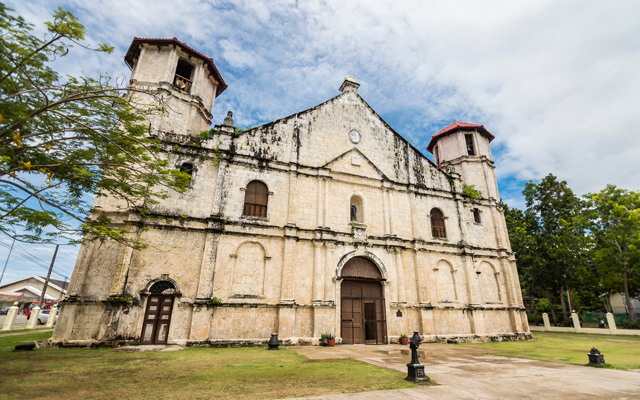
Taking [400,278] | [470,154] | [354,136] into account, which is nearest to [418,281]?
[400,278]

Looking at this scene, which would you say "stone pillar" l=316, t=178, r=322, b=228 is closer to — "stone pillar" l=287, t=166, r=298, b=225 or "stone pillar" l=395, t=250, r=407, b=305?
"stone pillar" l=287, t=166, r=298, b=225

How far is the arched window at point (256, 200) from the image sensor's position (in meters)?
14.5

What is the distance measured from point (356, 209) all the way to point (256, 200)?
5.71 metres

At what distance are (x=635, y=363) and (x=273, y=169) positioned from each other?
15027mm

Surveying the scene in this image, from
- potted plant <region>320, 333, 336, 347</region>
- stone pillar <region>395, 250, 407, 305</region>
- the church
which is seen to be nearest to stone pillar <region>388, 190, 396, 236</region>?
the church

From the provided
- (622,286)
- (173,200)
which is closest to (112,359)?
(173,200)

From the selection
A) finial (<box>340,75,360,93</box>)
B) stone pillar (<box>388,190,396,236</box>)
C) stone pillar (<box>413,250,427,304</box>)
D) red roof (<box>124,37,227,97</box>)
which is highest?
finial (<box>340,75,360,93</box>)

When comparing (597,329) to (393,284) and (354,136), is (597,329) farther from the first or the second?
(354,136)

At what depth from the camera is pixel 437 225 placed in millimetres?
18547

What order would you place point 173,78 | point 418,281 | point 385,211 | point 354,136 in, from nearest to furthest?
point 173,78 < point 418,281 < point 385,211 < point 354,136

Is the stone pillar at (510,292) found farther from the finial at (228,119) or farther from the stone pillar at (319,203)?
the finial at (228,119)

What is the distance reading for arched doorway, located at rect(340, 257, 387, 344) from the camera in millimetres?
14617

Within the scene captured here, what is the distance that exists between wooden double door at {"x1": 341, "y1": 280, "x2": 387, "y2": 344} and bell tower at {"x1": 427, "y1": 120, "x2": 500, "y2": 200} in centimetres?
1087

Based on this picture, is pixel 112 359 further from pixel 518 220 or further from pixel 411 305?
pixel 518 220
